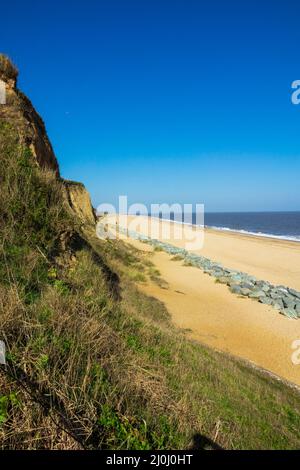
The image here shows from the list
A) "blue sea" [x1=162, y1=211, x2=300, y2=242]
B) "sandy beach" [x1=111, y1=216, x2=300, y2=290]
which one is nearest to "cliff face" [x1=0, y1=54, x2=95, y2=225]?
"sandy beach" [x1=111, y1=216, x2=300, y2=290]

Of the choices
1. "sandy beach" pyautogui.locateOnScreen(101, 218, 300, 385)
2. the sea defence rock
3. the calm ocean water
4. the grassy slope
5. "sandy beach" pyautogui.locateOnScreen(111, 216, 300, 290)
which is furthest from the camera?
the calm ocean water

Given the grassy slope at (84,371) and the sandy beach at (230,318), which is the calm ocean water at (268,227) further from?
the grassy slope at (84,371)

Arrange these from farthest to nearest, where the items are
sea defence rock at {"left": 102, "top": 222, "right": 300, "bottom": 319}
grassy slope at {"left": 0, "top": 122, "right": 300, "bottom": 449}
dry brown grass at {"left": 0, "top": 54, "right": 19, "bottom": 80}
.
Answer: sea defence rock at {"left": 102, "top": 222, "right": 300, "bottom": 319} → dry brown grass at {"left": 0, "top": 54, "right": 19, "bottom": 80} → grassy slope at {"left": 0, "top": 122, "right": 300, "bottom": 449}

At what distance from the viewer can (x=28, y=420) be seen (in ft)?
8.42


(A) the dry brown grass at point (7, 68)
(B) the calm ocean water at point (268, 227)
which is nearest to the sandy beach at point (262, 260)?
(A) the dry brown grass at point (7, 68)

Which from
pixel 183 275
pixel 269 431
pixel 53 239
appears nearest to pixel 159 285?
pixel 183 275

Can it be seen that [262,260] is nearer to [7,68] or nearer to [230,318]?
[230,318]

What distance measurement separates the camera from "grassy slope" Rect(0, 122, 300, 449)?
2.80m

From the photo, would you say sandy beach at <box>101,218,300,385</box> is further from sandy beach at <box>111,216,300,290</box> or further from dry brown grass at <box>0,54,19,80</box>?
dry brown grass at <box>0,54,19,80</box>

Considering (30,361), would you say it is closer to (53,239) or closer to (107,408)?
(107,408)

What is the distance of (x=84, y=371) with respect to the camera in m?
3.34

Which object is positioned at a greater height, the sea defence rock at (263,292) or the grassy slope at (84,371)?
the grassy slope at (84,371)

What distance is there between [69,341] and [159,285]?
1319 cm

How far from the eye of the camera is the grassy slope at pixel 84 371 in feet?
9.19
